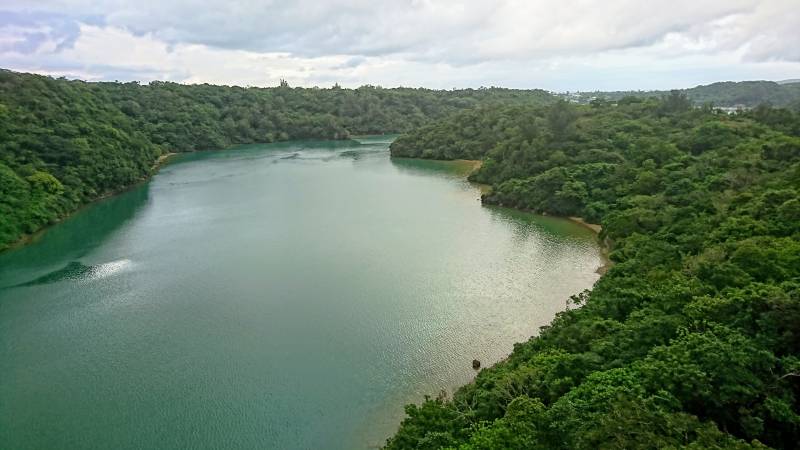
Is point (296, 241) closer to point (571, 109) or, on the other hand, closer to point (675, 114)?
point (571, 109)

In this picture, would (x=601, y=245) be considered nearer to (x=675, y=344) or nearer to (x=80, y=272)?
(x=675, y=344)

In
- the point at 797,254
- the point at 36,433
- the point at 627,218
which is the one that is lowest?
the point at 36,433

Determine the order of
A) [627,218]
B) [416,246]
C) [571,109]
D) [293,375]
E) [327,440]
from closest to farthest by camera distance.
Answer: [327,440] < [293,375] < [627,218] < [416,246] < [571,109]

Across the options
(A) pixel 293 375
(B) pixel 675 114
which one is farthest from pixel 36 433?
(B) pixel 675 114

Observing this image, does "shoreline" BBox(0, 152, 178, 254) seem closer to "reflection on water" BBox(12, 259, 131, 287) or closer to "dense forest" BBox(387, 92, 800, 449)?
"reflection on water" BBox(12, 259, 131, 287)

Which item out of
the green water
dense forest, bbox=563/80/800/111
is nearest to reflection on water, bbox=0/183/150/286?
the green water

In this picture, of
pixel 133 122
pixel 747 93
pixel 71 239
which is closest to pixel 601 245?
pixel 71 239

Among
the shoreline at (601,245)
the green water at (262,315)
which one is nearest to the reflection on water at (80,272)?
the green water at (262,315)
